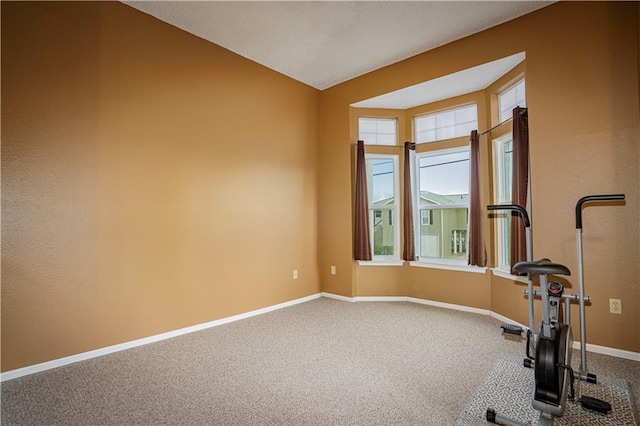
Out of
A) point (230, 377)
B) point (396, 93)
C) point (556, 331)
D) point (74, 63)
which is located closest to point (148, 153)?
point (74, 63)

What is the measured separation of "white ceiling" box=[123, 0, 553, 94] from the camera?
306 cm

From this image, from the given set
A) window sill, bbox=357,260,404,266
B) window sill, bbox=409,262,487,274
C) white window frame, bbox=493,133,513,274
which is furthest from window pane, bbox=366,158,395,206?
white window frame, bbox=493,133,513,274

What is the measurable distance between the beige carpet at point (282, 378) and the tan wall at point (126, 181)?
461 mm

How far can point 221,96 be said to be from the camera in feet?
12.3

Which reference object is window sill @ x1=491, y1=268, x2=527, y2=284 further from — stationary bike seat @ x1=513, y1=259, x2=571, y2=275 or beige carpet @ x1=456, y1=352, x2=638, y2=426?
stationary bike seat @ x1=513, y1=259, x2=571, y2=275

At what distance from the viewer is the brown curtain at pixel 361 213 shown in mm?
4609

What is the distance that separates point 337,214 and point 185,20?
9.94 ft

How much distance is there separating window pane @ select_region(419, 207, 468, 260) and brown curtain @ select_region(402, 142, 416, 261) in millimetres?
240

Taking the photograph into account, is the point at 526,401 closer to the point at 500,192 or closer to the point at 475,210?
the point at 475,210

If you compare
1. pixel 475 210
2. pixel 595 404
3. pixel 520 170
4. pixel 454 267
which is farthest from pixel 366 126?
pixel 595 404

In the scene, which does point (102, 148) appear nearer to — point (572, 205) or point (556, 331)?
point (556, 331)

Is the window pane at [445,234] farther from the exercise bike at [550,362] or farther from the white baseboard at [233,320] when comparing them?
the exercise bike at [550,362]

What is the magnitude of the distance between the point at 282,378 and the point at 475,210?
3.00 meters

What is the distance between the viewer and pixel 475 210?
12.9 feet
